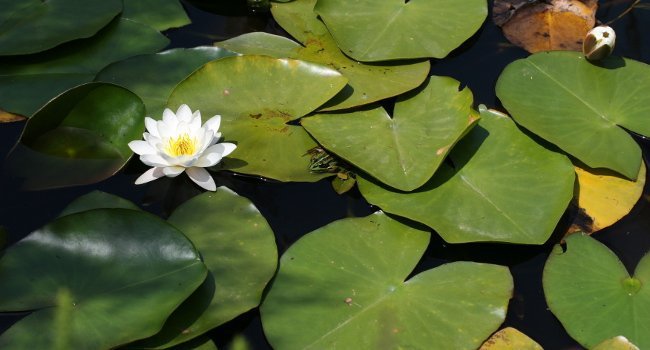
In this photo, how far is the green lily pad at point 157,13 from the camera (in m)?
3.26

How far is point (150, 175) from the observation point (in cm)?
263

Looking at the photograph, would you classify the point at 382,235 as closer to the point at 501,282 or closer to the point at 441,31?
the point at 501,282

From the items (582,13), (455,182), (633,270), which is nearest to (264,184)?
(455,182)

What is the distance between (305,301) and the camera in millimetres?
2320

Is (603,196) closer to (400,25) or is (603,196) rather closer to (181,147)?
(400,25)

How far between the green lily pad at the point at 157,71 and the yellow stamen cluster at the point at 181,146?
0.27 metres

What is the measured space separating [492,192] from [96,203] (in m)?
1.45

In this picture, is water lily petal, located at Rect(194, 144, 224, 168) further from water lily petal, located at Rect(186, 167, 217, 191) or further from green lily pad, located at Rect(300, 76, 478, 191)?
green lily pad, located at Rect(300, 76, 478, 191)

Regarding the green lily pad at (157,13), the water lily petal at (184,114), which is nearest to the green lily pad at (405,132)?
the water lily petal at (184,114)

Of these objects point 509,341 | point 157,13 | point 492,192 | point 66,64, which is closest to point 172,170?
point 66,64

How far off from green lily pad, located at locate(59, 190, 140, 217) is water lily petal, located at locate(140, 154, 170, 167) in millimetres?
159

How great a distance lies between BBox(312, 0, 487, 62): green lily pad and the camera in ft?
9.93

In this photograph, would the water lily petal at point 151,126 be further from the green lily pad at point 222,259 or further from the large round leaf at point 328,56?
the large round leaf at point 328,56

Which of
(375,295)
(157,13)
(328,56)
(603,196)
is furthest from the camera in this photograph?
(157,13)
